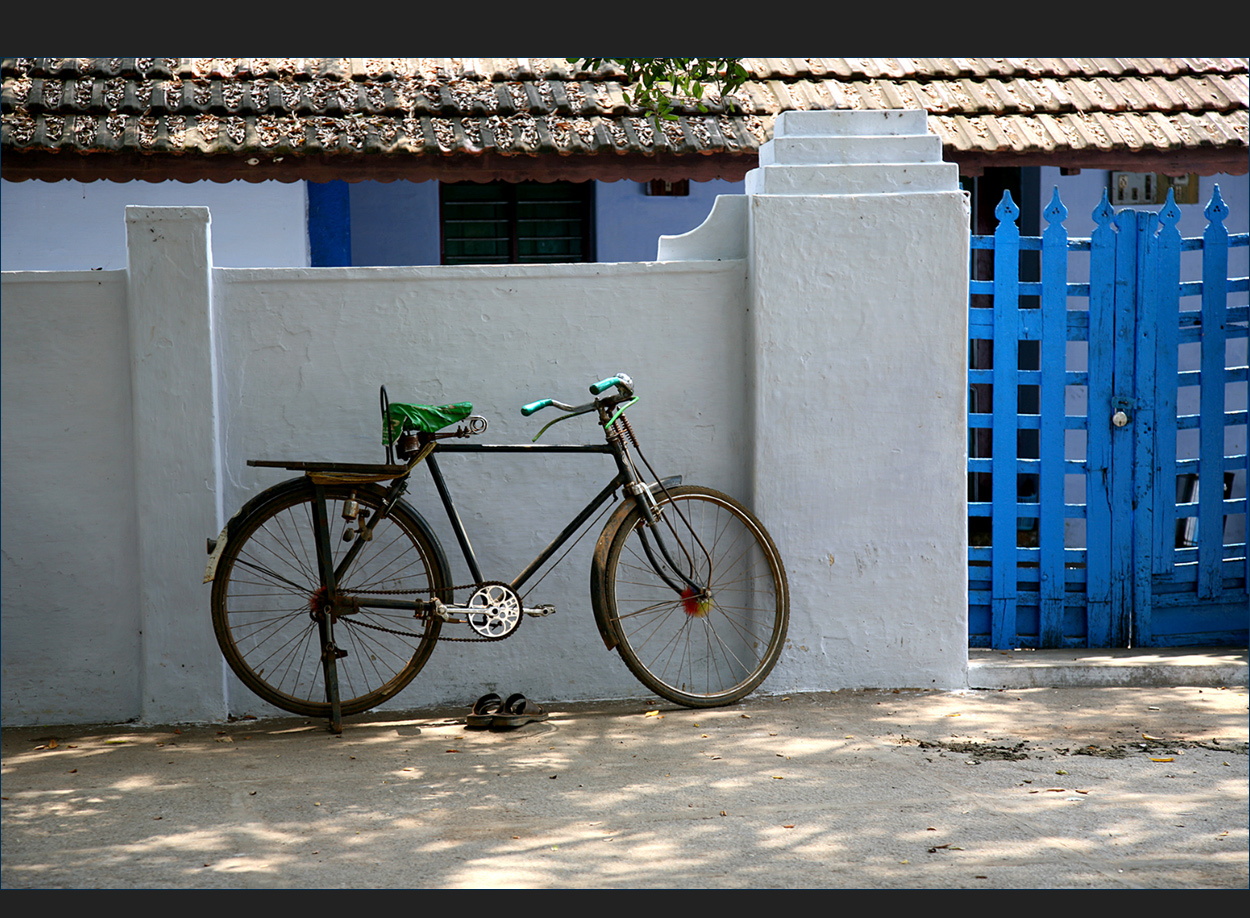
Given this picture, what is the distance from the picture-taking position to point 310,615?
4.89 meters

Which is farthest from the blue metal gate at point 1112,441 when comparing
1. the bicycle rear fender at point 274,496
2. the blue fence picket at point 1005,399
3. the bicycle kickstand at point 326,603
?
the bicycle kickstand at point 326,603

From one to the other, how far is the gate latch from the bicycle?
6.17 feet

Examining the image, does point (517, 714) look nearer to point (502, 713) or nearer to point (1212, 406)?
point (502, 713)

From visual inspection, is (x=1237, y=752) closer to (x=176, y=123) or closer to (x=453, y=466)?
(x=453, y=466)

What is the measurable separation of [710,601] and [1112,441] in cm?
216

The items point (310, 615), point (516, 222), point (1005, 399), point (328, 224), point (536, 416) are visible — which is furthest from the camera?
point (516, 222)

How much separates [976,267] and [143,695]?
19.7 ft

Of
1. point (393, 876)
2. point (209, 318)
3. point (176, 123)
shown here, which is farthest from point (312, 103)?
point (393, 876)

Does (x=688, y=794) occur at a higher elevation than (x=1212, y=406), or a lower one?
lower

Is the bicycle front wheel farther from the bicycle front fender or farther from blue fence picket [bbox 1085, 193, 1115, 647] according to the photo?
blue fence picket [bbox 1085, 193, 1115, 647]

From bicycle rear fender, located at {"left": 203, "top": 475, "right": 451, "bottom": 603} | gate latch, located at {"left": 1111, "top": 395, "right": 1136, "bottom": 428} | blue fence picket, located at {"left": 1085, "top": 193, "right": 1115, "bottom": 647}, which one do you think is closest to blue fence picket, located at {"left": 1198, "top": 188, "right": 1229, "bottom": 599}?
gate latch, located at {"left": 1111, "top": 395, "right": 1136, "bottom": 428}

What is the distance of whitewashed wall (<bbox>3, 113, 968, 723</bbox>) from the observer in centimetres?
475

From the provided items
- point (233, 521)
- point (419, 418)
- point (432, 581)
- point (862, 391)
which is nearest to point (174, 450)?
point (233, 521)

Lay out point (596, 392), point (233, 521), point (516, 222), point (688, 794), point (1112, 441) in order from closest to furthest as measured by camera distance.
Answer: point (688, 794), point (233, 521), point (596, 392), point (1112, 441), point (516, 222)
